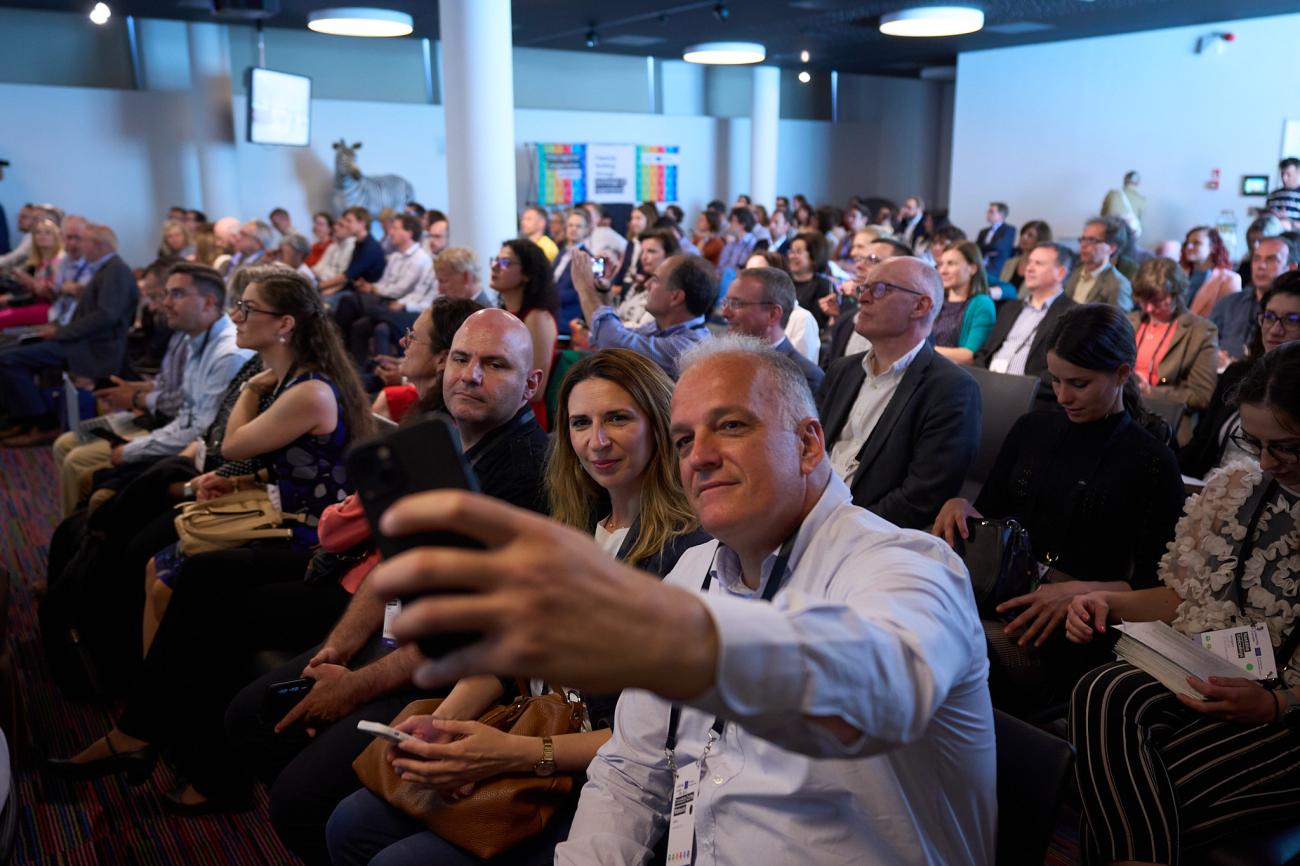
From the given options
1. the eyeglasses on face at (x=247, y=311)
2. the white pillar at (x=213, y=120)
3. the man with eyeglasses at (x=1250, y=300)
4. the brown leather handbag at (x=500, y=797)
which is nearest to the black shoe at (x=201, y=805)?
the brown leather handbag at (x=500, y=797)

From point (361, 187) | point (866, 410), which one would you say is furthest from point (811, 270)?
point (361, 187)

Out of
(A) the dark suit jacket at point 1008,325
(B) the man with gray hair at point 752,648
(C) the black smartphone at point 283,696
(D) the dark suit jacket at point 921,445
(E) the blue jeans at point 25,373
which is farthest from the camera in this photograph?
(E) the blue jeans at point 25,373

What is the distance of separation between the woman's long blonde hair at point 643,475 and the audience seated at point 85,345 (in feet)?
17.2

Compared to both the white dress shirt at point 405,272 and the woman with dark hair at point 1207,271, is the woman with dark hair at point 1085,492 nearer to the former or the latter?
the woman with dark hair at point 1207,271

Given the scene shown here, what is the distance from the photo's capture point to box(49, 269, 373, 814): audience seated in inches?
104

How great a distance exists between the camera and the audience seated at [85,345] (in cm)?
636

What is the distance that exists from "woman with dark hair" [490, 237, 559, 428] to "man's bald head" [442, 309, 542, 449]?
1.54m

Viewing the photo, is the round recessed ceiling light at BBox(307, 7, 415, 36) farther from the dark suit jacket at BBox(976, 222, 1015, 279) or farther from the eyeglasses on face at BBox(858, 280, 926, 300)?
the eyeglasses on face at BBox(858, 280, 926, 300)

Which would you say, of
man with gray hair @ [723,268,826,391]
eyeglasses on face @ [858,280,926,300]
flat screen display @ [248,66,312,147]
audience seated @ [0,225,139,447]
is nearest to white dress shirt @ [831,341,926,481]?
eyeglasses on face @ [858,280,926,300]

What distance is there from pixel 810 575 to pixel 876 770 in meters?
0.25

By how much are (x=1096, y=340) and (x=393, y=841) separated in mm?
2081

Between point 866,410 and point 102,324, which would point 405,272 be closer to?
point 102,324

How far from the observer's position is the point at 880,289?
3.25 meters

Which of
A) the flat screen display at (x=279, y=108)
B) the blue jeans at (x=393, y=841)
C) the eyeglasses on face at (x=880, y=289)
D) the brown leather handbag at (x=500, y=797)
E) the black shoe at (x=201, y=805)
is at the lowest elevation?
the black shoe at (x=201, y=805)
